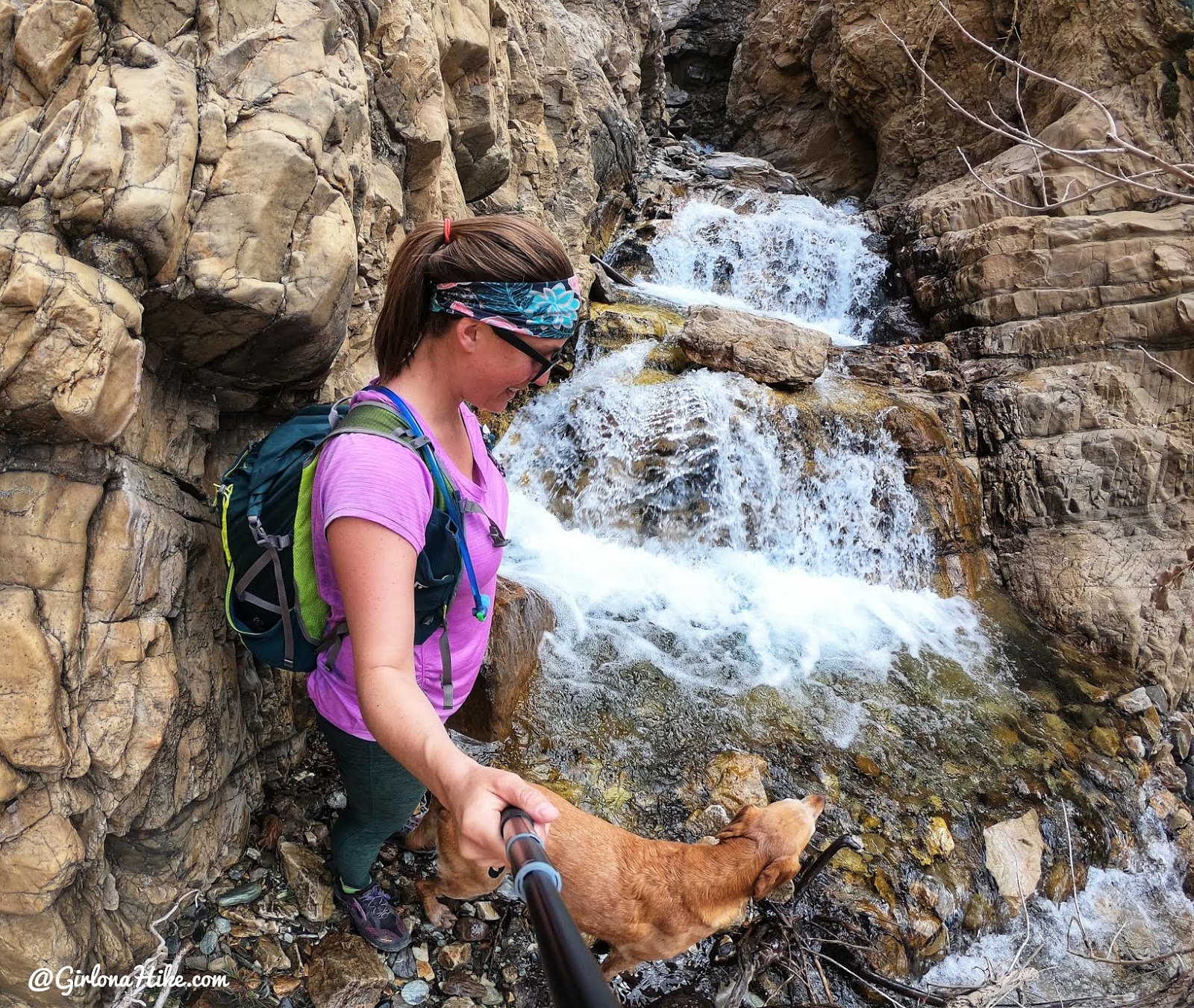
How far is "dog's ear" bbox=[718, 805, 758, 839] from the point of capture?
332 cm

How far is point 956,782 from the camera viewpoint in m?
4.95

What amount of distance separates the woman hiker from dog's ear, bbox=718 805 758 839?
5.16 ft

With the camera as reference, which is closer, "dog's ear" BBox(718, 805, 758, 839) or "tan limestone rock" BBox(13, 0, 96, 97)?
"tan limestone rock" BBox(13, 0, 96, 97)

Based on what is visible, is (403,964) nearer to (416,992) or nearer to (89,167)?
(416,992)

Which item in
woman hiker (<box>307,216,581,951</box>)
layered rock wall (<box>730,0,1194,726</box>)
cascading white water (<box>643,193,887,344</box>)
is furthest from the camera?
cascading white water (<box>643,193,887,344</box>)

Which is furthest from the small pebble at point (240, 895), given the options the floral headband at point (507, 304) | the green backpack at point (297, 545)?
the floral headband at point (507, 304)

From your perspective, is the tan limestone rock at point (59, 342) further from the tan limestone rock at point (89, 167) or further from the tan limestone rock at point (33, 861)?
the tan limestone rock at point (33, 861)

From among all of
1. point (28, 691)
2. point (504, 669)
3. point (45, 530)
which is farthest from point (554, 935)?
point (504, 669)

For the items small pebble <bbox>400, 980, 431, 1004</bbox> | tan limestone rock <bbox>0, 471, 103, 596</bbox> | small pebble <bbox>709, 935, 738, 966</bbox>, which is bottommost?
small pebble <bbox>709, 935, 738, 966</bbox>

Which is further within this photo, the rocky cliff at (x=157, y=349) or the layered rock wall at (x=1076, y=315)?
the layered rock wall at (x=1076, y=315)

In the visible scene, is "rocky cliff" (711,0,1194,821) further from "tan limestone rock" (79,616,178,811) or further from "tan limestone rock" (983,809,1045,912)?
"tan limestone rock" (79,616,178,811)

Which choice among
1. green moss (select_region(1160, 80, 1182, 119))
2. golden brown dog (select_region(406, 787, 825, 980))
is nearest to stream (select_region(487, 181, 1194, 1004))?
golden brown dog (select_region(406, 787, 825, 980))

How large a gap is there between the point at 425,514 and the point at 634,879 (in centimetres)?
200

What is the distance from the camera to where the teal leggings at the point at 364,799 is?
233cm
